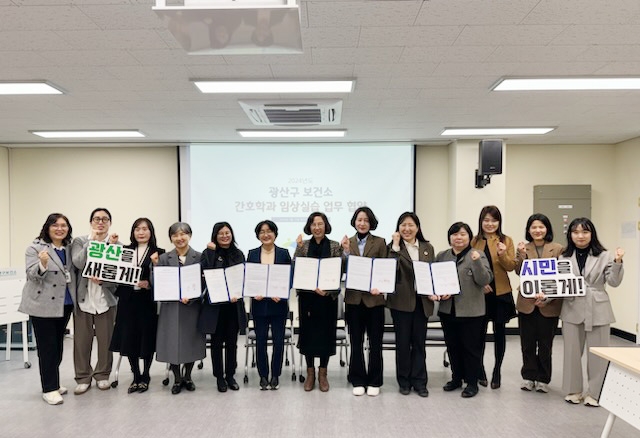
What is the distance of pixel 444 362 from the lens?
4941 millimetres

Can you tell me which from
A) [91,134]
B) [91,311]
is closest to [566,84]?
[91,311]

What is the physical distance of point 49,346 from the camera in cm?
379

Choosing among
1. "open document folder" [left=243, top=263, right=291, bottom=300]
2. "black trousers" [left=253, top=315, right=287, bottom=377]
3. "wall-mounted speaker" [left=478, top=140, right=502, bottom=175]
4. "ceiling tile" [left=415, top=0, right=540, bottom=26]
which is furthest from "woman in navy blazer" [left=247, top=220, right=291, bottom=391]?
"wall-mounted speaker" [left=478, top=140, right=502, bottom=175]

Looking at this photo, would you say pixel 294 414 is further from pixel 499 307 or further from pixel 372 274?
pixel 499 307

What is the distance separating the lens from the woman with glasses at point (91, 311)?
4.01 m

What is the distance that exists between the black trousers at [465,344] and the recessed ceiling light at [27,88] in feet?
13.6

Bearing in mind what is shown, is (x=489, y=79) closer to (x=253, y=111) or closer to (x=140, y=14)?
(x=253, y=111)

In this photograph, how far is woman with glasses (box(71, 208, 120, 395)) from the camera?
4008mm

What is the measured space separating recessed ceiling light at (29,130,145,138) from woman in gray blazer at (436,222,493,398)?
439 centimetres

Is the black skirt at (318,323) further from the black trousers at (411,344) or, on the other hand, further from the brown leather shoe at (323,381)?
the black trousers at (411,344)

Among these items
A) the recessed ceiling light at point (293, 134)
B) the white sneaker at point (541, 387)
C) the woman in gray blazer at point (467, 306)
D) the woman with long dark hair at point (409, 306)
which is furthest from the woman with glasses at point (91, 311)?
the white sneaker at point (541, 387)

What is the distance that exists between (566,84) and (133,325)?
4.46 metres

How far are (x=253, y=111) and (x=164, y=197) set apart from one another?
9.68ft

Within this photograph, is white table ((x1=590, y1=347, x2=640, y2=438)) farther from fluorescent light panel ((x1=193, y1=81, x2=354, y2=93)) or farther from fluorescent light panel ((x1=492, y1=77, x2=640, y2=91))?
fluorescent light panel ((x1=193, y1=81, x2=354, y2=93))
